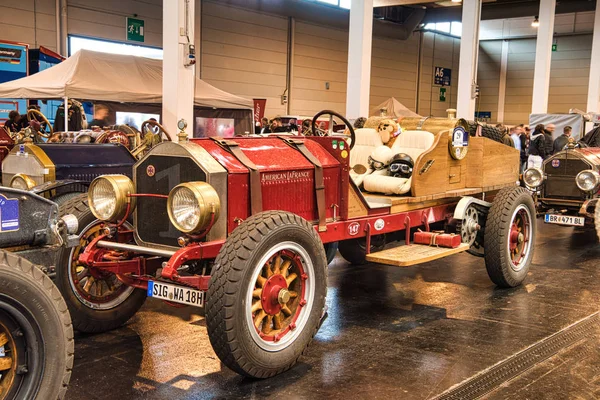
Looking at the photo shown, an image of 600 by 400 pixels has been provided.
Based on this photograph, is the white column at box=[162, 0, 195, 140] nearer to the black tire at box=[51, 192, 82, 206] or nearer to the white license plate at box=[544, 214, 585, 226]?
the black tire at box=[51, 192, 82, 206]

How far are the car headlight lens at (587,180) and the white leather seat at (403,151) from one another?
3.21 m

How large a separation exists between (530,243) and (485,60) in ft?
85.2

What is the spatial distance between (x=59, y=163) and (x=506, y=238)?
441 centimetres

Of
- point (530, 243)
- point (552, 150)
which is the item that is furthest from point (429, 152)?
point (552, 150)

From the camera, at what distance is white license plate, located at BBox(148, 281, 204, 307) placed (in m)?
3.69

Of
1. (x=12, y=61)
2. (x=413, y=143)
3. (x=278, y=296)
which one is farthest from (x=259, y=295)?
(x=12, y=61)

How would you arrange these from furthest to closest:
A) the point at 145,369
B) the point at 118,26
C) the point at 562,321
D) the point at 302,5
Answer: the point at 302,5, the point at 118,26, the point at 562,321, the point at 145,369

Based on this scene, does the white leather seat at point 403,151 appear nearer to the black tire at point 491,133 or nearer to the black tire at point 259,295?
the black tire at point 491,133

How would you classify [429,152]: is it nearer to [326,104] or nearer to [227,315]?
[227,315]

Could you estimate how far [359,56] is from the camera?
44.8 ft

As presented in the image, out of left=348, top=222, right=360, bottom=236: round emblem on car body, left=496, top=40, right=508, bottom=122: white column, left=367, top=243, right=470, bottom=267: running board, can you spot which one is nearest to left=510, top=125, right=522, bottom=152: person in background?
left=367, top=243, right=470, bottom=267: running board

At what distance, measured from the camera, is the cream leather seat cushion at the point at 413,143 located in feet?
19.9

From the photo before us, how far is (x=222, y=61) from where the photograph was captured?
19.7 m

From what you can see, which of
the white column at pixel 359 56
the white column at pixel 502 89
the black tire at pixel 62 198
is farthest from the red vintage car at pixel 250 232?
the white column at pixel 502 89
